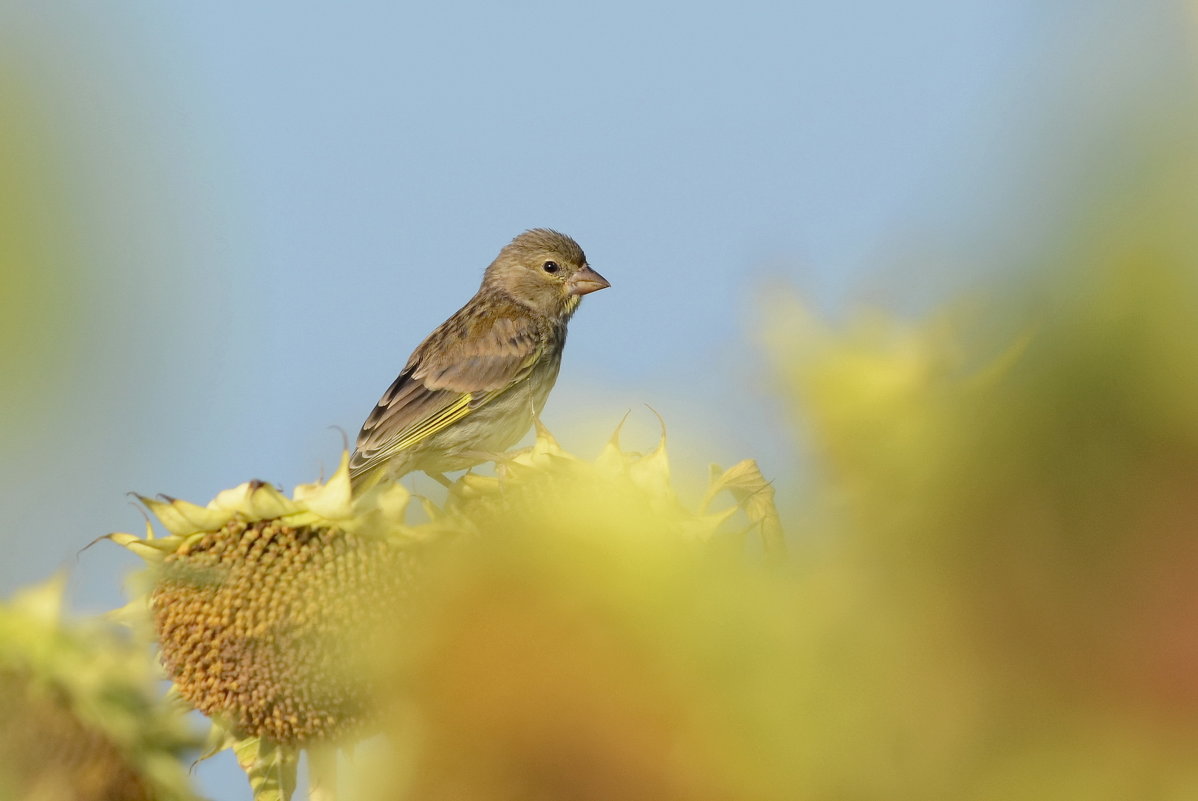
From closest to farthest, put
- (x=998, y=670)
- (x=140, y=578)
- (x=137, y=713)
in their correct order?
(x=998, y=670)
(x=137, y=713)
(x=140, y=578)

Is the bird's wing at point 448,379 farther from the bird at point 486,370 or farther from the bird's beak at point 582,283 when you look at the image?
the bird's beak at point 582,283

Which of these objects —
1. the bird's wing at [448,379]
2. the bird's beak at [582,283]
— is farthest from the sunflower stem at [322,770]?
the bird's beak at [582,283]

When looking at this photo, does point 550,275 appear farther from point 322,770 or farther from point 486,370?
point 322,770

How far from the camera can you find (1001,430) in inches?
15.8

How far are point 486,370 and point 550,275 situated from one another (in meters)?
1.50

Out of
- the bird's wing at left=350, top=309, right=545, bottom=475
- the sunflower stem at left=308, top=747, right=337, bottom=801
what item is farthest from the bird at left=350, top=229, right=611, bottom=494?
the sunflower stem at left=308, top=747, right=337, bottom=801

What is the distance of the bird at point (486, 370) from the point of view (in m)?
5.83

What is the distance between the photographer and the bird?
5832 mm

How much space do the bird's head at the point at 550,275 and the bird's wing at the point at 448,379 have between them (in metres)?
0.45

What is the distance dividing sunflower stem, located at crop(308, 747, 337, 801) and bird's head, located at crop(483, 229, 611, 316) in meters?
6.58

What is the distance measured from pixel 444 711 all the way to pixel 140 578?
1341 mm

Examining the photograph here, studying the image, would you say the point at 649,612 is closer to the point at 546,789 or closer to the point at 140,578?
the point at 546,789

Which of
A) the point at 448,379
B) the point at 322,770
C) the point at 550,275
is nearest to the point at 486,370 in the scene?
the point at 448,379

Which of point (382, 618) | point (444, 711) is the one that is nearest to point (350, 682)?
point (382, 618)
